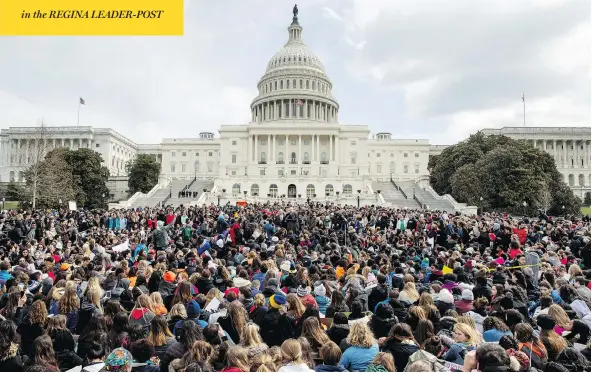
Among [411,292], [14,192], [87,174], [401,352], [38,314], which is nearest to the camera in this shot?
[401,352]

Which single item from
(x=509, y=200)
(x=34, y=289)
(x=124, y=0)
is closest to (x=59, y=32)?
(x=124, y=0)

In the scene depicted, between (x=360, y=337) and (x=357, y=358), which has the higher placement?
(x=360, y=337)

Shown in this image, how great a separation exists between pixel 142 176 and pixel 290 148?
3122cm

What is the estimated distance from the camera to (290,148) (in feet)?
333

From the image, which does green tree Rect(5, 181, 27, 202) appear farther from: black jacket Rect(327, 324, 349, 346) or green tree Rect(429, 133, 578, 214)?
black jacket Rect(327, 324, 349, 346)

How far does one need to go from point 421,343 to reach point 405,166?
359 feet

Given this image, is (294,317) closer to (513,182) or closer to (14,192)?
(513,182)

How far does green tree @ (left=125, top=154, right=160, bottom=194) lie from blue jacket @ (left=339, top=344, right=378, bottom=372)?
86089 mm

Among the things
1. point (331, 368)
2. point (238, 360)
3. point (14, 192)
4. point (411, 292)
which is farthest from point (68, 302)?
point (14, 192)

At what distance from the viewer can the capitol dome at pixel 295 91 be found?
116 meters

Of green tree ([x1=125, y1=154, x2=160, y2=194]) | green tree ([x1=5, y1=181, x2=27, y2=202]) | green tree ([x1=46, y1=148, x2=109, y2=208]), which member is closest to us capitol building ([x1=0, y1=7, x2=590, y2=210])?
green tree ([x1=125, y1=154, x2=160, y2=194])

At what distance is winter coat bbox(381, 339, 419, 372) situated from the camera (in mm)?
6520

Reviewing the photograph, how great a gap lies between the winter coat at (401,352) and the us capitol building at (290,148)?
234 feet

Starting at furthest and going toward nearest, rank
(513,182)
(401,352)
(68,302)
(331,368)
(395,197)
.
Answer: (395,197)
(513,182)
(68,302)
(401,352)
(331,368)
